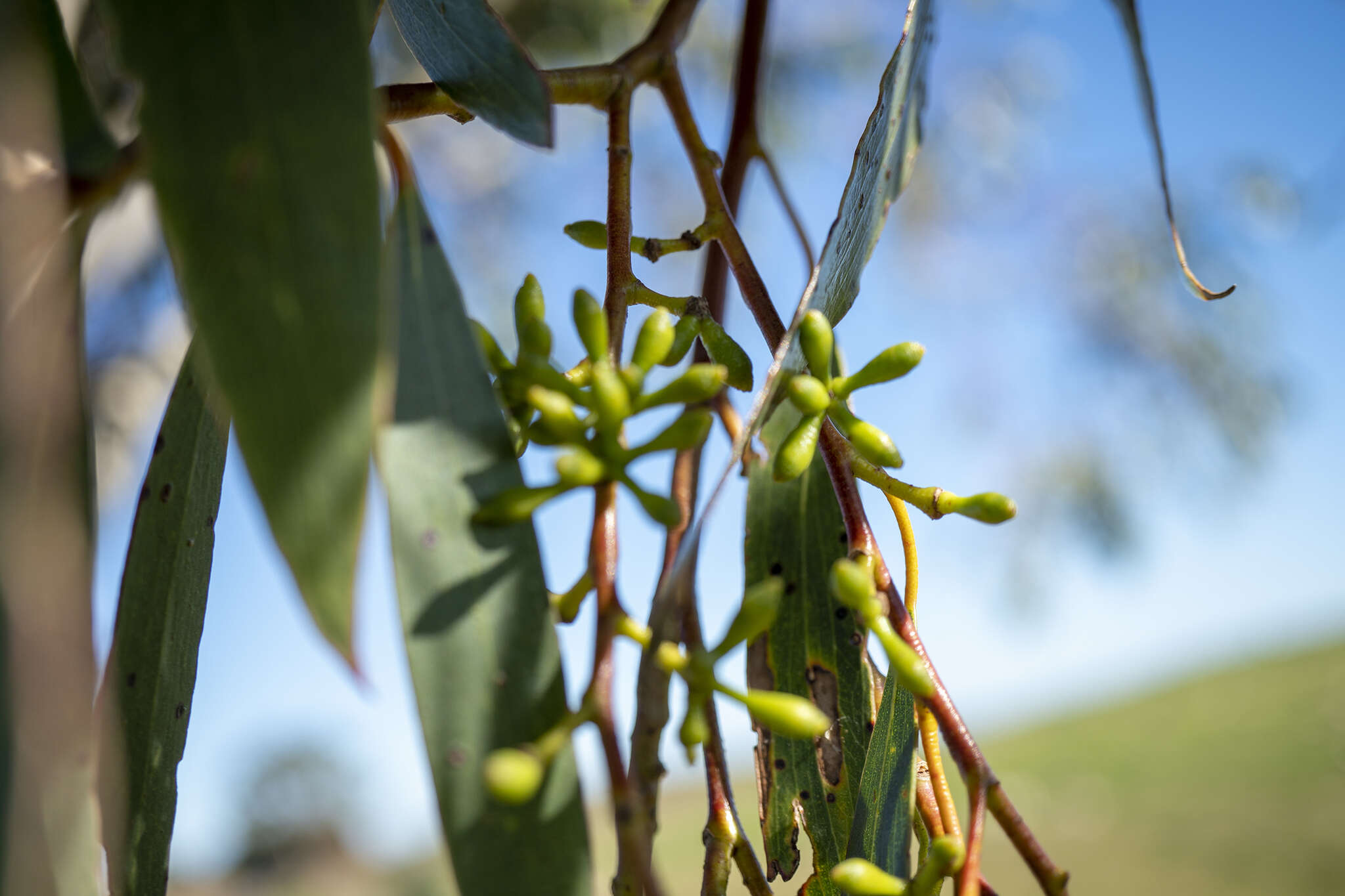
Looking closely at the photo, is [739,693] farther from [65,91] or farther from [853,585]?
[65,91]

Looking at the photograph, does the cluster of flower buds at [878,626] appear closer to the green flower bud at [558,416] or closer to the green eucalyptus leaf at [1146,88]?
the green flower bud at [558,416]

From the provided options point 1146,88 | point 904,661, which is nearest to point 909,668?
point 904,661

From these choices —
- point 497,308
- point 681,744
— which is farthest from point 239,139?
point 497,308

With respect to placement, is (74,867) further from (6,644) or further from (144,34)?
(144,34)

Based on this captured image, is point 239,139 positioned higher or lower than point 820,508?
higher

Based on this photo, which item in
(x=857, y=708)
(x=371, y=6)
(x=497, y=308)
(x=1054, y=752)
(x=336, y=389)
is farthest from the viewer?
(x=1054, y=752)

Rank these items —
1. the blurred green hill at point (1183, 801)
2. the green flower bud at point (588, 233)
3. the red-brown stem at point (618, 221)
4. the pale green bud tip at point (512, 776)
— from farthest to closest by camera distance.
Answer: the blurred green hill at point (1183, 801) → the green flower bud at point (588, 233) → the red-brown stem at point (618, 221) → the pale green bud tip at point (512, 776)

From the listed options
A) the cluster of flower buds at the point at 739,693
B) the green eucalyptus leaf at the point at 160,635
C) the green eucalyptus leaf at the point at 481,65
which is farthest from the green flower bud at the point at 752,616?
the green eucalyptus leaf at the point at 160,635
